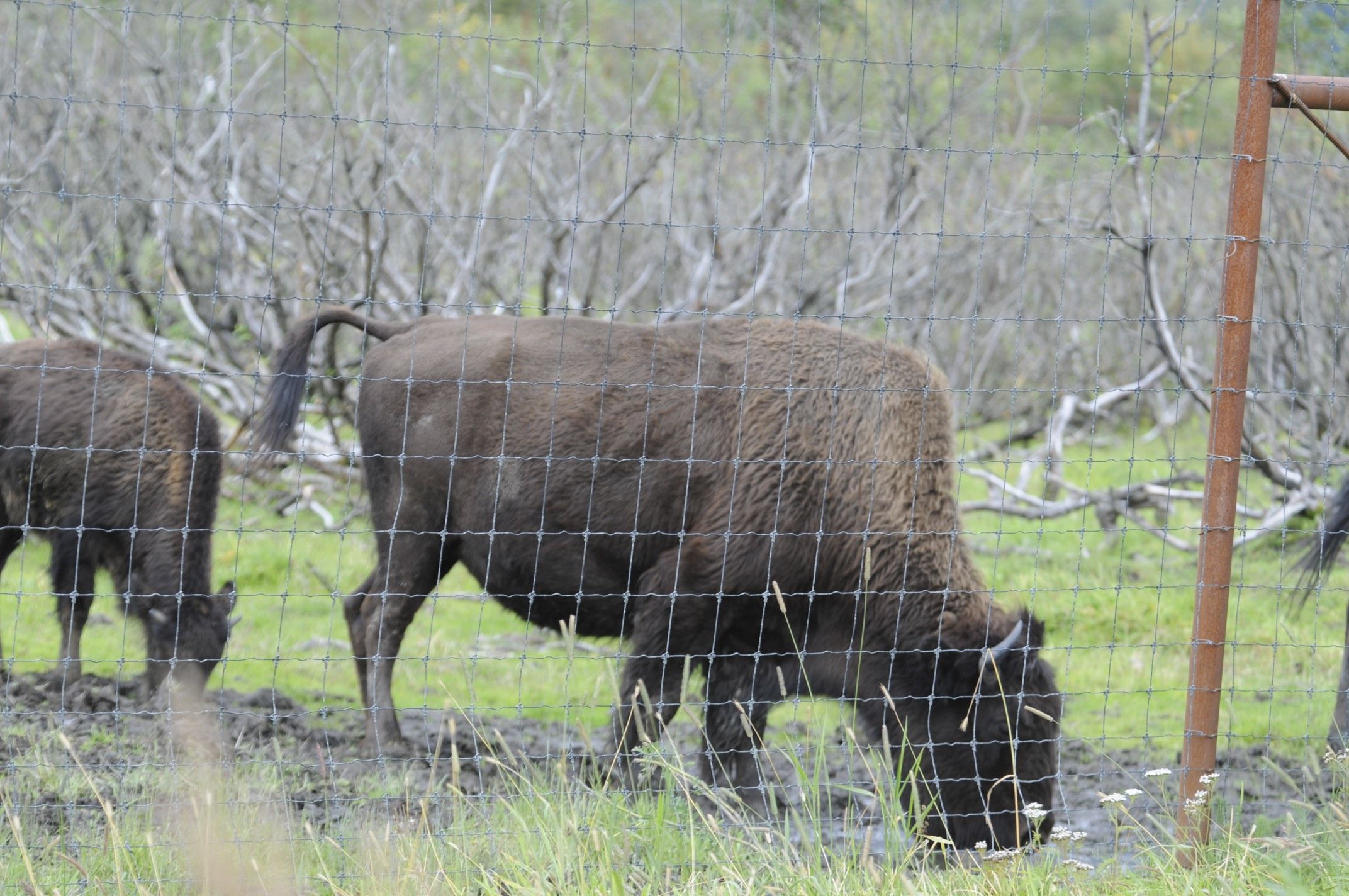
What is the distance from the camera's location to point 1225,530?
11.1 ft

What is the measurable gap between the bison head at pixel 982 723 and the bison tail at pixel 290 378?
260 cm

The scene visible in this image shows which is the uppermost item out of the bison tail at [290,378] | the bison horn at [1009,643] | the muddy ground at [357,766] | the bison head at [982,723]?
the bison tail at [290,378]

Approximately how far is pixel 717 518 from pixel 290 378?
1874 mm

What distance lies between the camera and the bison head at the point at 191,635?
519cm

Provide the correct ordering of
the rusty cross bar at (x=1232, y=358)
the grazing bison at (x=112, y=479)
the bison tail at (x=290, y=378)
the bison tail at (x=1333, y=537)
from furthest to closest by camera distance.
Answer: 1. the grazing bison at (x=112, y=479)
2. the bison tail at (x=290, y=378)
3. the bison tail at (x=1333, y=537)
4. the rusty cross bar at (x=1232, y=358)

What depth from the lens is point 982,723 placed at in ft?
14.1

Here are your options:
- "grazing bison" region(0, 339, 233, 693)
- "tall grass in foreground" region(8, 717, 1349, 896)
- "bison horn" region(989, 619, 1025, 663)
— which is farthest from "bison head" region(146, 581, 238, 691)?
"bison horn" region(989, 619, 1025, 663)

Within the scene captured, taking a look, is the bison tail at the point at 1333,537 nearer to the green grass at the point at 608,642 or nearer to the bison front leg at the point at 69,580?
the green grass at the point at 608,642

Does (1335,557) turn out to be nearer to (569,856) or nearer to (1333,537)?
(1333,537)

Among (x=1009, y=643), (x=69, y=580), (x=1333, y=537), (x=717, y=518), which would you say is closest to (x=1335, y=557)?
(x=1333, y=537)

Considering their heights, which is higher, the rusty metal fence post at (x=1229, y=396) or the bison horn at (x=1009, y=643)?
the rusty metal fence post at (x=1229, y=396)

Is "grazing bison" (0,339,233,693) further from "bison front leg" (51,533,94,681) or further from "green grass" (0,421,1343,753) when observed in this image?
"green grass" (0,421,1343,753)

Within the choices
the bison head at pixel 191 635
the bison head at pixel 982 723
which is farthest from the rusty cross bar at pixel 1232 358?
the bison head at pixel 191 635

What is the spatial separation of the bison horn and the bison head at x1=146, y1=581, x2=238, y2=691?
2940 millimetres
